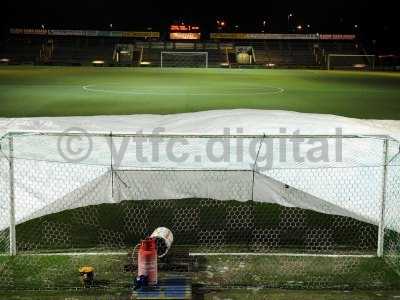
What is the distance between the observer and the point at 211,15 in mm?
97250

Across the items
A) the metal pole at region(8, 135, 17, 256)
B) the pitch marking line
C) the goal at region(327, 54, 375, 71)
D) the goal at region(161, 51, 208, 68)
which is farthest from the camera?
the goal at region(161, 51, 208, 68)

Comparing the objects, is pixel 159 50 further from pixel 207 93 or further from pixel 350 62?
pixel 207 93

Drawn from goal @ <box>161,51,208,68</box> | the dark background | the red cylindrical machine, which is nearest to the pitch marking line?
the red cylindrical machine

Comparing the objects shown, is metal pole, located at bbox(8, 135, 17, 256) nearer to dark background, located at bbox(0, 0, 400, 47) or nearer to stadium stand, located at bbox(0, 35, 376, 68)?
stadium stand, located at bbox(0, 35, 376, 68)

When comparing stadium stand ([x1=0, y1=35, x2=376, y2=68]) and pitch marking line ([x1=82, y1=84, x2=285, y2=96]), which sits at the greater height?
stadium stand ([x1=0, y1=35, x2=376, y2=68])

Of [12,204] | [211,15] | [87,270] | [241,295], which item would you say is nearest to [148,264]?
[87,270]

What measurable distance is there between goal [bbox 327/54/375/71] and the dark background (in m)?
24.4

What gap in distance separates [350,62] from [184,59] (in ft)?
55.4

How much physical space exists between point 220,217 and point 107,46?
55.9 meters

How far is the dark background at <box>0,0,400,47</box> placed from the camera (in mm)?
84812

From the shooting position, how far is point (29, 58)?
181 feet

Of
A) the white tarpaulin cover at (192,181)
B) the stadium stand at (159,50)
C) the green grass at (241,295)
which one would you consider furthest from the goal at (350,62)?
the green grass at (241,295)

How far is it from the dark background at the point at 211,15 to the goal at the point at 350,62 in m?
24.4

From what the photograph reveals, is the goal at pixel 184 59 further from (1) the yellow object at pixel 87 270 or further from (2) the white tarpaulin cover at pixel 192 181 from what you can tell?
(1) the yellow object at pixel 87 270
